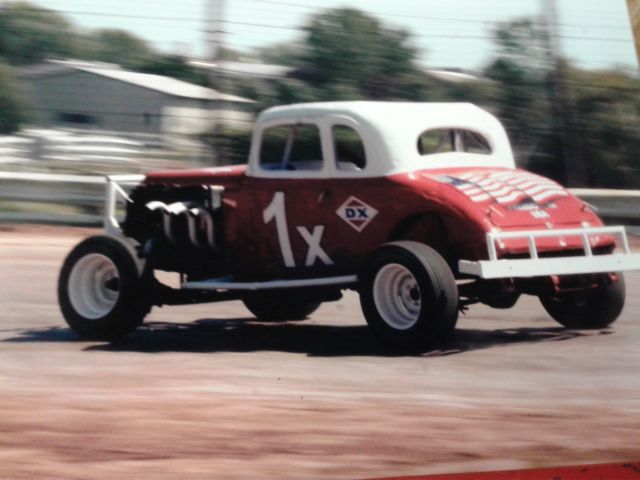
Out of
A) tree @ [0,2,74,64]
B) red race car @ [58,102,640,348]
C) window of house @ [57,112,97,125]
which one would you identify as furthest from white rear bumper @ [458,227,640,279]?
tree @ [0,2,74,64]

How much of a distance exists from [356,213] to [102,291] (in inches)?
64.0

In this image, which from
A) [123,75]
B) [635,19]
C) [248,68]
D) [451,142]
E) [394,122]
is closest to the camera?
[635,19]

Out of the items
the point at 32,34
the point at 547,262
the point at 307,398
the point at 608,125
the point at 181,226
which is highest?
the point at 32,34

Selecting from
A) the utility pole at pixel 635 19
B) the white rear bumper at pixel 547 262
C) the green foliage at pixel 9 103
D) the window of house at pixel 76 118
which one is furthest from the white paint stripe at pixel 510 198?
the utility pole at pixel 635 19

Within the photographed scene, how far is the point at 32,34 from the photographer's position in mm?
5059

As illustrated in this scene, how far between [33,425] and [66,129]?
1.20 m

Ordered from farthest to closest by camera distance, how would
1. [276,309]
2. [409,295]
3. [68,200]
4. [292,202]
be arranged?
[68,200] → [276,309] → [292,202] → [409,295]

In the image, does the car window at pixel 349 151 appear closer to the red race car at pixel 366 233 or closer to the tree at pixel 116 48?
the red race car at pixel 366 233

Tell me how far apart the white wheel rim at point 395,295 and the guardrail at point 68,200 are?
3.35 ft

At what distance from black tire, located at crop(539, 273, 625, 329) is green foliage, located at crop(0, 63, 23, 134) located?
12.2ft

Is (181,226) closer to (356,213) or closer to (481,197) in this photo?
(356,213)

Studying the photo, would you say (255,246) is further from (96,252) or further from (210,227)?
(96,252)

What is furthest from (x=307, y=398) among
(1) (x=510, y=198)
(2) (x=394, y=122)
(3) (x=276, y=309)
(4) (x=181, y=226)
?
(3) (x=276, y=309)

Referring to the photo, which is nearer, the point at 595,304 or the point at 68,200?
the point at 595,304
